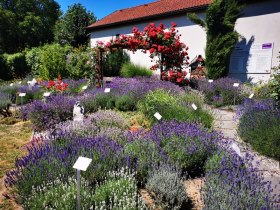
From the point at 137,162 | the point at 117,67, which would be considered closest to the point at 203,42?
the point at 117,67

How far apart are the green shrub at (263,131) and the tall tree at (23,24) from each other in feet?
101

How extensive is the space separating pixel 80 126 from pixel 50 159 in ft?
5.73

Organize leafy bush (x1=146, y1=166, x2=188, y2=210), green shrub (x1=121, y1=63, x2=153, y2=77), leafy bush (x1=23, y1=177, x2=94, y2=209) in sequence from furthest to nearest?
1. green shrub (x1=121, y1=63, x2=153, y2=77)
2. leafy bush (x1=146, y1=166, x2=188, y2=210)
3. leafy bush (x1=23, y1=177, x2=94, y2=209)

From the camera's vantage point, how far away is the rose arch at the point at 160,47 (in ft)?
32.2

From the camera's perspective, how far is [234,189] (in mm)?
2482

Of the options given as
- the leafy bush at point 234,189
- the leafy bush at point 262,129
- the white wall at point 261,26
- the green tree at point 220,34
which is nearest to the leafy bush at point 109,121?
the leafy bush at point 262,129

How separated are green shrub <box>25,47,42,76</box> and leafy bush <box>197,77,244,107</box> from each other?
11.2m

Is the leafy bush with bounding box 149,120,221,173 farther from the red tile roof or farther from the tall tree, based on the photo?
the tall tree

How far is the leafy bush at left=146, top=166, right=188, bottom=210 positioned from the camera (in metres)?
2.67

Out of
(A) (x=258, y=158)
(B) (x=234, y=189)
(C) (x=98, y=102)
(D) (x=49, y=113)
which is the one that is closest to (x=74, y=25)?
(C) (x=98, y=102)

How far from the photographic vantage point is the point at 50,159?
9.86 feet

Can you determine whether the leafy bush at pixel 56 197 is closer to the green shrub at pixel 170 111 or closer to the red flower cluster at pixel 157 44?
the green shrub at pixel 170 111

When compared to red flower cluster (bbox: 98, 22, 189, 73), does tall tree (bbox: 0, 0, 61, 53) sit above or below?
above

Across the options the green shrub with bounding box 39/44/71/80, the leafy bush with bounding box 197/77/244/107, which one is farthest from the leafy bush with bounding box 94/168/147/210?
the green shrub with bounding box 39/44/71/80
